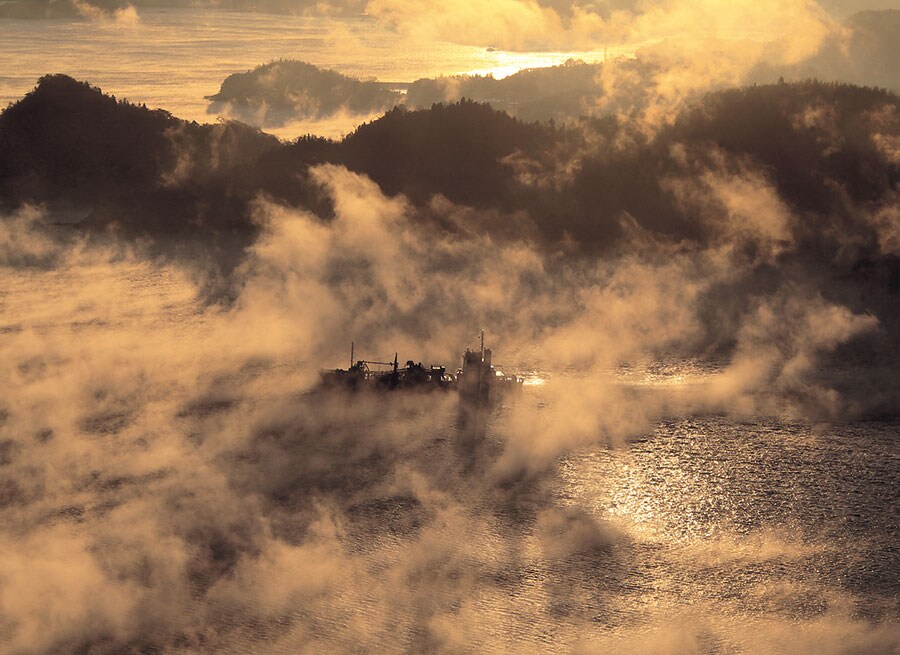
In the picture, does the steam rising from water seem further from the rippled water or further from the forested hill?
the forested hill

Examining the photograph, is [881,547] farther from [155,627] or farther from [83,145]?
[83,145]

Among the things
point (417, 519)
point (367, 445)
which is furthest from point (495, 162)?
point (417, 519)

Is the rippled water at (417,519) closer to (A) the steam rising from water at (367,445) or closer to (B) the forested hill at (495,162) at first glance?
(A) the steam rising from water at (367,445)

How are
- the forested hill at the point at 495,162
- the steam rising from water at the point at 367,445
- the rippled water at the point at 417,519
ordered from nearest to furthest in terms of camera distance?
the rippled water at the point at 417,519 → the steam rising from water at the point at 367,445 → the forested hill at the point at 495,162

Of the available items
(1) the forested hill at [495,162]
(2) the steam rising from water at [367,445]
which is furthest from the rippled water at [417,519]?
(1) the forested hill at [495,162]

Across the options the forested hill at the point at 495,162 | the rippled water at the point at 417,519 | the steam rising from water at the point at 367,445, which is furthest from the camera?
the forested hill at the point at 495,162

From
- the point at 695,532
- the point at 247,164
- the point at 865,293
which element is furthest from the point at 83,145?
the point at 695,532

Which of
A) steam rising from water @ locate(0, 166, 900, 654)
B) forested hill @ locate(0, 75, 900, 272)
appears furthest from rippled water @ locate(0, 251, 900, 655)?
forested hill @ locate(0, 75, 900, 272)

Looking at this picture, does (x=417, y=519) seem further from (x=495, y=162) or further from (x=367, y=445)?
(x=495, y=162)

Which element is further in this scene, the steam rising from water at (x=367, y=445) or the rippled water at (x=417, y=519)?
the steam rising from water at (x=367, y=445)
